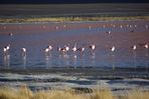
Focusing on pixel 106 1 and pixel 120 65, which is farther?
pixel 106 1

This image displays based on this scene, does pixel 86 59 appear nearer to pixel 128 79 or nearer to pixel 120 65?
pixel 120 65

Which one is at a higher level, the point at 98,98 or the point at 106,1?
the point at 106,1

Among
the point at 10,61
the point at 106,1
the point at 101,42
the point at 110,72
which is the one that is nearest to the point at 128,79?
the point at 110,72

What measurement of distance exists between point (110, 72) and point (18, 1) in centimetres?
17138

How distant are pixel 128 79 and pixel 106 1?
526 feet

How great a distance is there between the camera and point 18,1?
192 metres

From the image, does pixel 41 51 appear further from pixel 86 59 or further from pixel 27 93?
pixel 27 93

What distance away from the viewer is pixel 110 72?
22359 millimetres

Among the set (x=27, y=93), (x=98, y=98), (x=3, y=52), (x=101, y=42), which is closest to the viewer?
(x=98, y=98)

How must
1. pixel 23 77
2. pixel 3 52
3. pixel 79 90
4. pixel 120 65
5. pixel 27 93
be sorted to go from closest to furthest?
1. pixel 27 93
2. pixel 79 90
3. pixel 23 77
4. pixel 120 65
5. pixel 3 52

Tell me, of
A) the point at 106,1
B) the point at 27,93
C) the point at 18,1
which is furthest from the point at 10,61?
the point at 18,1

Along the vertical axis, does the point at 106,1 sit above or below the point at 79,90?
above

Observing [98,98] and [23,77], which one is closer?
[98,98]

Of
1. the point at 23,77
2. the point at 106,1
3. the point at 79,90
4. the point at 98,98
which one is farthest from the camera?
the point at 106,1
